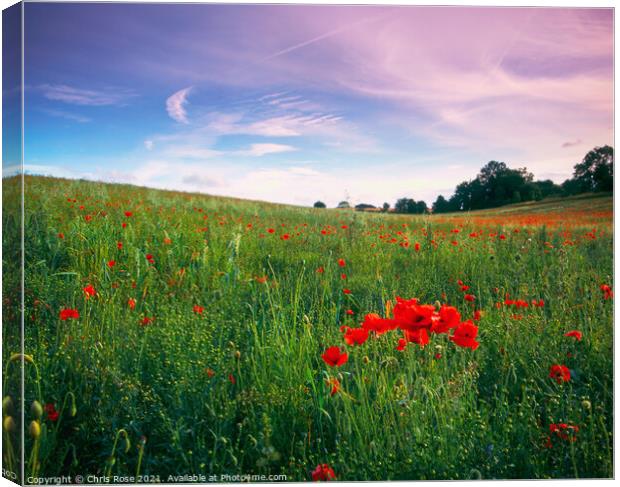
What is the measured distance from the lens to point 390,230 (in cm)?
337

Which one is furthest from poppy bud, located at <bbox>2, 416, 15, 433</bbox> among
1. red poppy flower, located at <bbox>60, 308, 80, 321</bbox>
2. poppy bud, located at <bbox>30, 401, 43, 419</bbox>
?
red poppy flower, located at <bbox>60, 308, 80, 321</bbox>

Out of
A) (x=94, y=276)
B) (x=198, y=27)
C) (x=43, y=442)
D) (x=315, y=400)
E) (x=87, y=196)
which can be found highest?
(x=198, y=27)

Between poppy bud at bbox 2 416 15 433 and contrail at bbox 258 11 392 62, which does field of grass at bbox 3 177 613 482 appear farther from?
contrail at bbox 258 11 392 62

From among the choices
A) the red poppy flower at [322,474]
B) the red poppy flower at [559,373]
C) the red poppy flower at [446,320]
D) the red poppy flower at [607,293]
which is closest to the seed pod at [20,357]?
the red poppy flower at [322,474]

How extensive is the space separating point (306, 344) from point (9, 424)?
160 centimetres

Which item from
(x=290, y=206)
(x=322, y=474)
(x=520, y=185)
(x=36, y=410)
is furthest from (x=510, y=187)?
(x=36, y=410)

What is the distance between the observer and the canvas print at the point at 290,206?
2.28 meters

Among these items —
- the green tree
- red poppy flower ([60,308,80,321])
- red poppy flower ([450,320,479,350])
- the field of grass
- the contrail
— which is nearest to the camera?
red poppy flower ([450,320,479,350])

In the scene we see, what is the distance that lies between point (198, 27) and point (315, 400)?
7.15ft

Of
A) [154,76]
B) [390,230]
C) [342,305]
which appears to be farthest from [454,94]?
[154,76]

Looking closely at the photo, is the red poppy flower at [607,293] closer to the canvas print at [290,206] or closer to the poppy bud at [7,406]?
the canvas print at [290,206]

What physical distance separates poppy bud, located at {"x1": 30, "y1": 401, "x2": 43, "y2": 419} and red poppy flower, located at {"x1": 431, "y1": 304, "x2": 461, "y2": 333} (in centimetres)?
182

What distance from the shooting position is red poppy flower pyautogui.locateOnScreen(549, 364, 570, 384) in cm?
227

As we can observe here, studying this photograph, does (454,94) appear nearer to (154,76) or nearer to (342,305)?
(342,305)
